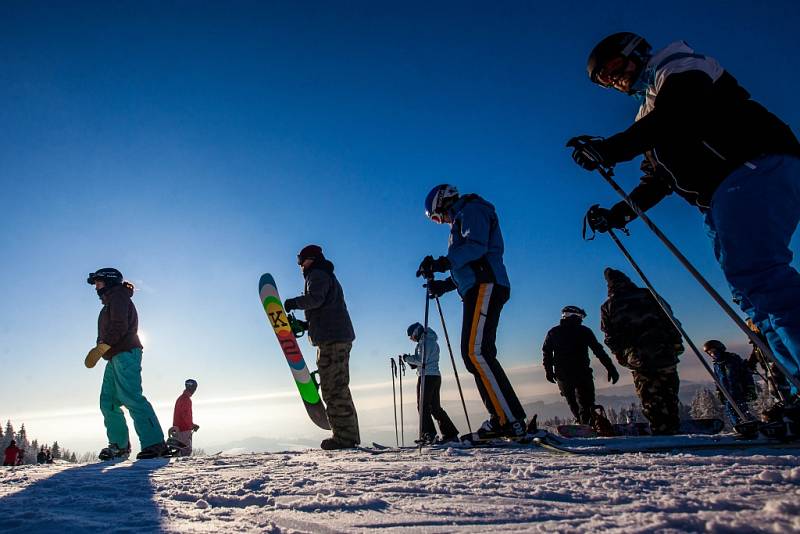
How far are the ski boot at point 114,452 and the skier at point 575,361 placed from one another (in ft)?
22.4

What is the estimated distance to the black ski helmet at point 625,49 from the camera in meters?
2.98

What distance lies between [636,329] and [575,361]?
2.18 m

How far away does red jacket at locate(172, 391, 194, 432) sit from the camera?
11.5 m

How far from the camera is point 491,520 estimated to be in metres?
1.31

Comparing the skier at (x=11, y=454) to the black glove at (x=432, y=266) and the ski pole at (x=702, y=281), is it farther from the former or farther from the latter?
the ski pole at (x=702, y=281)

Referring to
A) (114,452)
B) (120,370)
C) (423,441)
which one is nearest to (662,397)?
(423,441)

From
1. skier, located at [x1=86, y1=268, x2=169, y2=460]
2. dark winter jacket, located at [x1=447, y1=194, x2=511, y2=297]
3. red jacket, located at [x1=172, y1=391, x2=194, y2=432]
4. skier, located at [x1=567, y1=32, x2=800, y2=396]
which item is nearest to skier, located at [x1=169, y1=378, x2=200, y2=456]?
red jacket, located at [x1=172, y1=391, x2=194, y2=432]

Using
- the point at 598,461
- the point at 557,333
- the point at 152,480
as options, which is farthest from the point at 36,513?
the point at 557,333

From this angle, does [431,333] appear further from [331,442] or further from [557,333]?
[331,442]

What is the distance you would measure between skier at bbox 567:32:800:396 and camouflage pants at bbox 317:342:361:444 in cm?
430

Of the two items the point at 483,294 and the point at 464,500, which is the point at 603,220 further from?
the point at 464,500

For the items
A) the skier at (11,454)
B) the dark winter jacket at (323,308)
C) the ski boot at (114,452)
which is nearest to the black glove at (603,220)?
the dark winter jacket at (323,308)

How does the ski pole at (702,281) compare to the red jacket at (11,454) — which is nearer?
the ski pole at (702,281)

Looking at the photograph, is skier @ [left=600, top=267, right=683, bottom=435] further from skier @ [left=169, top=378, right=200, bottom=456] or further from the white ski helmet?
skier @ [left=169, top=378, right=200, bottom=456]
